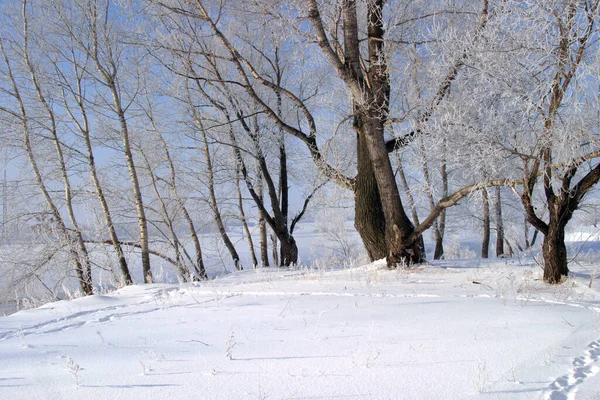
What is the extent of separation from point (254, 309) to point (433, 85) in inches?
180

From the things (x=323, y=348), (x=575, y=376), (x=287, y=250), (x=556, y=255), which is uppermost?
(x=287, y=250)

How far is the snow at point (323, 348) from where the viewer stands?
6.59 ft

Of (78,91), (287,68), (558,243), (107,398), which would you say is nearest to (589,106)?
(558,243)

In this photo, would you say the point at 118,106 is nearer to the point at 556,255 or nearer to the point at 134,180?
the point at 134,180

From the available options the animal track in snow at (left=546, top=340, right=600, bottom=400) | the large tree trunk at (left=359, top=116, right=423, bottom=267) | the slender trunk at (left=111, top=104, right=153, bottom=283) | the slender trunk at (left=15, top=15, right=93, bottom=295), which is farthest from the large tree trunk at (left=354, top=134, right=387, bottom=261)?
the slender trunk at (left=15, top=15, right=93, bottom=295)

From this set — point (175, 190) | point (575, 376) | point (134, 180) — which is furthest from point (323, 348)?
point (175, 190)

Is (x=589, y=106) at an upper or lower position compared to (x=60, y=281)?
upper

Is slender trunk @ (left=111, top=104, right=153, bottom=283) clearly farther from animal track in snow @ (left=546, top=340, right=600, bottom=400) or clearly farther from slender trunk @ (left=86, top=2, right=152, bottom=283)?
animal track in snow @ (left=546, top=340, right=600, bottom=400)

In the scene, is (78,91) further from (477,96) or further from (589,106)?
(589,106)

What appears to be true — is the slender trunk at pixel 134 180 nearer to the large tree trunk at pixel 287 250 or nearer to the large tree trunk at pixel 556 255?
the large tree trunk at pixel 287 250

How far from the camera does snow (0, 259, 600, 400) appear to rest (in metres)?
2.01

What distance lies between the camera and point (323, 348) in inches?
101

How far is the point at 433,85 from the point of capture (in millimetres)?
6520

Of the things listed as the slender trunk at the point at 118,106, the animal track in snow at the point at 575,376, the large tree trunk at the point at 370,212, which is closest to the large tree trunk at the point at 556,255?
the animal track in snow at the point at 575,376
